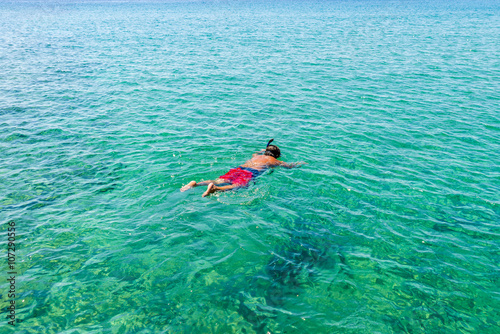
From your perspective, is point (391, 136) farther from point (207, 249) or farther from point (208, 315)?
point (208, 315)

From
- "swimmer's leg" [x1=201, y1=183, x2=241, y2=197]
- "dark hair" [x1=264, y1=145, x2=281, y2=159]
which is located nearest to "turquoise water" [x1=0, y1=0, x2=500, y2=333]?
"swimmer's leg" [x1=201, y1=183, x2=241, y2=197]

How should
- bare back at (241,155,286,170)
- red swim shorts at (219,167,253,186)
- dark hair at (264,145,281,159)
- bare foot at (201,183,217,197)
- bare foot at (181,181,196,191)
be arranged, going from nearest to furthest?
bare foot at (201,183,217,197) < bare foot at (181,181,196,191) < red swim shorts at (219,167,253,186) < bare back at (241,155,286,170) < dark hair at (264,145,281,159)

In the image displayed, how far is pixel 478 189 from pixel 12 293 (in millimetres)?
19260

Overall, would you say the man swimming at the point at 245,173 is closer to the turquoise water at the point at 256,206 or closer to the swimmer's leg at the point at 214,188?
the swimmer's leg at the point at 214,188

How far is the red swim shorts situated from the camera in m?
14.2

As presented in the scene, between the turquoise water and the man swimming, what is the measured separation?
492 mm

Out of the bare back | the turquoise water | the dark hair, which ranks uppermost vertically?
the dark hair

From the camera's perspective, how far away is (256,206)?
44.7 feet

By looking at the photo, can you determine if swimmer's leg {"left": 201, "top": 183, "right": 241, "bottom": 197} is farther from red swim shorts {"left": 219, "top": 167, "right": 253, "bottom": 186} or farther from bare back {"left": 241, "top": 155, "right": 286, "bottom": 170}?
bare back {"left": 241, "top": 155, "right": 286, "bottom": 170}

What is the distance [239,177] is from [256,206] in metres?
1.69

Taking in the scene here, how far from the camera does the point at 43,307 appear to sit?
29.6 ft

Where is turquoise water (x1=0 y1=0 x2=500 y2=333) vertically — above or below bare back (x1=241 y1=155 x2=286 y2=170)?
below

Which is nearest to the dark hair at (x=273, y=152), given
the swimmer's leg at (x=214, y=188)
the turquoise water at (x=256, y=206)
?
the turquoise water at (x=256, y=206)

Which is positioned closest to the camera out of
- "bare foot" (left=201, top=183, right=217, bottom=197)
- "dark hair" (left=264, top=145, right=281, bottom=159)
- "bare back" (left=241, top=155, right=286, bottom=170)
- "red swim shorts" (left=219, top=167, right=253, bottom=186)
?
"bare foot" (left=201, top=183, right=217, bottom=197)
